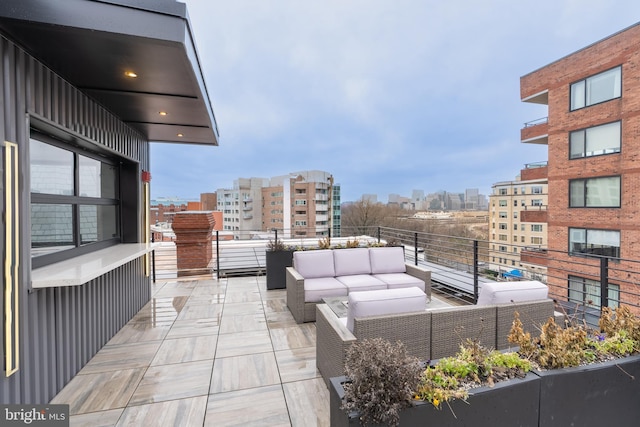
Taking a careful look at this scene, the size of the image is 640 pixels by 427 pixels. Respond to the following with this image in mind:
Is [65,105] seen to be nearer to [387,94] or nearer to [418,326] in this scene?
[418,326]

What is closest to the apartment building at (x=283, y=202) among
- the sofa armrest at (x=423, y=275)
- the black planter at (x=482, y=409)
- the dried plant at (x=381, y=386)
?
the sofa armrest at (x=423, y=275)

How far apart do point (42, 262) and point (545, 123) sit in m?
14.9

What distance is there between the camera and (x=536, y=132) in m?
11.9

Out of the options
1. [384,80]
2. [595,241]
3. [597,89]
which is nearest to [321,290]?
[595,241]

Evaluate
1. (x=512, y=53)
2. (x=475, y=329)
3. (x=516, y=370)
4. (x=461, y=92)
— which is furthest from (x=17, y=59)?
(x=461, y=92)

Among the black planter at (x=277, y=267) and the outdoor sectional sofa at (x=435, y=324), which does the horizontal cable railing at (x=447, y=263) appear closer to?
the black planter at (x=277, y=267)

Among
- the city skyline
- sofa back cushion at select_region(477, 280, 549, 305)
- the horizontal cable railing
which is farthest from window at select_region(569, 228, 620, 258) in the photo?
sofa back cushion at select_region(477, 280, 549, 305)

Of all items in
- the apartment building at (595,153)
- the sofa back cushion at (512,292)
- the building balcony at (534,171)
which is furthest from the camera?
the building balcony at (534,171)

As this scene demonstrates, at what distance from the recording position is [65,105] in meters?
2.47

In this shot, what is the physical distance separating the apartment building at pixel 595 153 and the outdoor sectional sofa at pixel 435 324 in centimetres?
778

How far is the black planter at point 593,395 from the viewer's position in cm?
140

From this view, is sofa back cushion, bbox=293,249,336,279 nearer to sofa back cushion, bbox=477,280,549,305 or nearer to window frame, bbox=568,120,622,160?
sofa back cushion, bbox=477,280,549,305

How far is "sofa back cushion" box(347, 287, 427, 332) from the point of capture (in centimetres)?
208

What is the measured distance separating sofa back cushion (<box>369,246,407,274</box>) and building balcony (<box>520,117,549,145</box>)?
10727 millimetres
